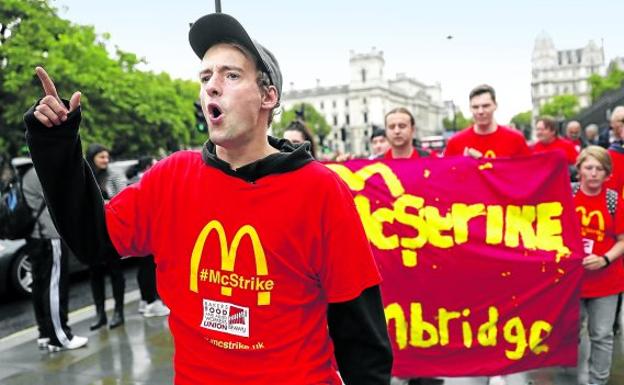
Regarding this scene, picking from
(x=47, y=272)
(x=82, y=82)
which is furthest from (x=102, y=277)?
(x=82, y=82)

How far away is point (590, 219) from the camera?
4.11 metres

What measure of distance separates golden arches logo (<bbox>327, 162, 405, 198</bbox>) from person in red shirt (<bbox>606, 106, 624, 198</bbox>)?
156cm

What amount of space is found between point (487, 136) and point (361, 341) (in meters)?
3.62

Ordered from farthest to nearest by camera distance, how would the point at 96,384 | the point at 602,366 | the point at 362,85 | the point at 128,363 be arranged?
1. the point at 362,85
2. the point at 128,363
3. the point at 96,384
4. the point at 602,366

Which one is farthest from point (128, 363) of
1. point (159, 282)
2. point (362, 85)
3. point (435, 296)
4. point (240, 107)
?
point (362, 85)

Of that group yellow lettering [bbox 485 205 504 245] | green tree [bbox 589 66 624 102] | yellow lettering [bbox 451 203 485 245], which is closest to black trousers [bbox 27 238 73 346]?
yellow lettering [bbox 451 203 485 245]

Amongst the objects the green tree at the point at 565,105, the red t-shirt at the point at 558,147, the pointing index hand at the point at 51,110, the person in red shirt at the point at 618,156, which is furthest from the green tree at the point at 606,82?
the pointing index hand at the point at 51,110

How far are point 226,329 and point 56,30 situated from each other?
29.7 m

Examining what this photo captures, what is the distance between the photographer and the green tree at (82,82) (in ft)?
81.4

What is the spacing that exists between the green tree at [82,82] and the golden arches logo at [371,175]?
21297 millimetres

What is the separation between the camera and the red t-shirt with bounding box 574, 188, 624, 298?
3.99 meters

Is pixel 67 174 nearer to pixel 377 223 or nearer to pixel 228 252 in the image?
pixel 228 252

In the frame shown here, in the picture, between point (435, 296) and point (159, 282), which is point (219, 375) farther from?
point (435, 296)

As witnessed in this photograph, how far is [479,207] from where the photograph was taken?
166 inches
